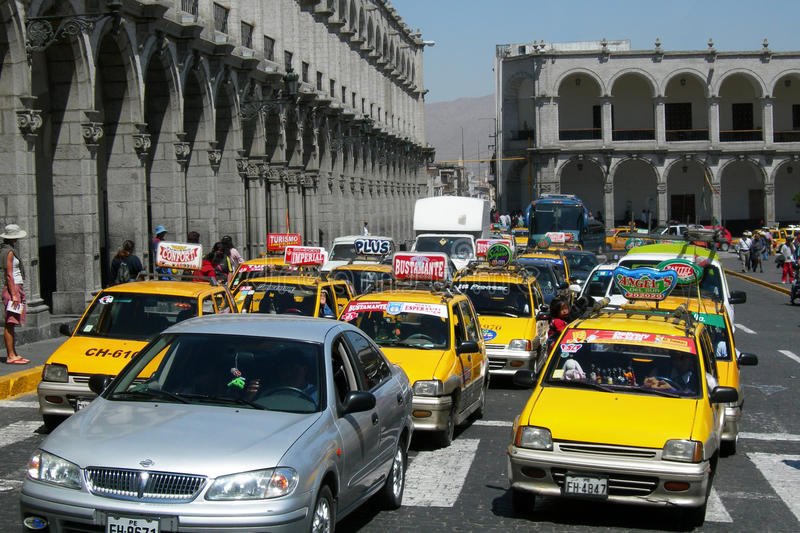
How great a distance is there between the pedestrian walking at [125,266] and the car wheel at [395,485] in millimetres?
12378

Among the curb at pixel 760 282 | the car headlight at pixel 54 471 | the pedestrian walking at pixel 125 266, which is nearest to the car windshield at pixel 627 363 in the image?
the car headlight at pixel 54 471

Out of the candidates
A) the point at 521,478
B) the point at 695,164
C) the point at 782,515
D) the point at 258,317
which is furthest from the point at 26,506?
the point at 695,164

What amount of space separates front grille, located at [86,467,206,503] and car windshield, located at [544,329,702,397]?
171 inches

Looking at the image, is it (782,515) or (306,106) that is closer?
(782,515)

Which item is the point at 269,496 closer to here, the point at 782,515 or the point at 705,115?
the point at 782,515

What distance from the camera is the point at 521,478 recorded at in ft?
28.8

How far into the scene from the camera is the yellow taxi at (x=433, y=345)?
38.0ft

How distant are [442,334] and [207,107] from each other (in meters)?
20.0

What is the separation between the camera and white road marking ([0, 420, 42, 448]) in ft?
38.3

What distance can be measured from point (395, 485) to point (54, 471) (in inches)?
127

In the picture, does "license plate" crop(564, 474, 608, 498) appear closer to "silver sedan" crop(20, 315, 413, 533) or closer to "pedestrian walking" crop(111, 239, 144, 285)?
"silver sedan" crop(20, 315, 413, 533)

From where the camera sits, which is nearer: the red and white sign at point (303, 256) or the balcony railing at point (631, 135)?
the red and white sign at point (303, 256)

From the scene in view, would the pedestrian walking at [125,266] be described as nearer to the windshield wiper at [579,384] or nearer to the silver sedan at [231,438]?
the silver sedan at [231,438]

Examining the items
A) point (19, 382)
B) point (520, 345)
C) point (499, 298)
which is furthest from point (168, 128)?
point (520, 345)
